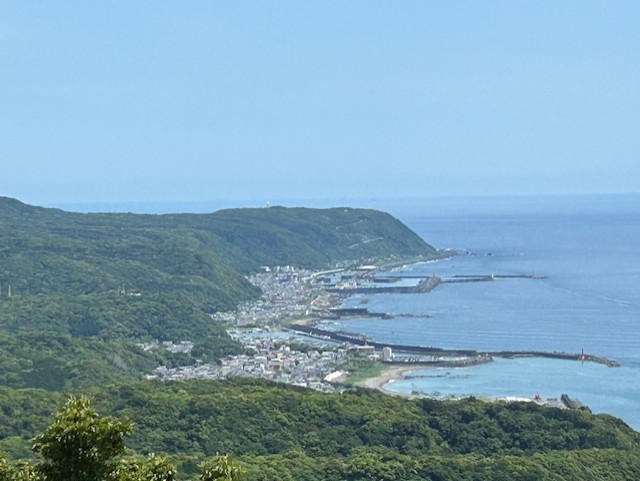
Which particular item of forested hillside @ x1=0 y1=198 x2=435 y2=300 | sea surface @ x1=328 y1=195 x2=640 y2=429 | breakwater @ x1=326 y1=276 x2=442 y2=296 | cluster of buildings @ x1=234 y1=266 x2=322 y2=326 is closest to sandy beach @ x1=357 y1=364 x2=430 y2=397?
sea surface @ x1=328 y1=195 x2=640 y2=429

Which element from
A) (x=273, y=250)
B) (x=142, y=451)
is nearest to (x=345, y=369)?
(x=142, y=451)

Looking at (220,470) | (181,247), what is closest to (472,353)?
(181,247)

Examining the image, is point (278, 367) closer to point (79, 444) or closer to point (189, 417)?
point (189, 417)

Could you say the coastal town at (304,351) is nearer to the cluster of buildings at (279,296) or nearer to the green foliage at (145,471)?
the cluster of buildings at (279,296)

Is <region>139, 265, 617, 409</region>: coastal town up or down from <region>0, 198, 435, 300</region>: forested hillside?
down

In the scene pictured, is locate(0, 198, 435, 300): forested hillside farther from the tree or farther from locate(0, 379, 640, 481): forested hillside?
the tree

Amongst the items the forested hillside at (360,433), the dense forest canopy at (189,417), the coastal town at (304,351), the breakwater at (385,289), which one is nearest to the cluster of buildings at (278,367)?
the coastal town at (304,351)
